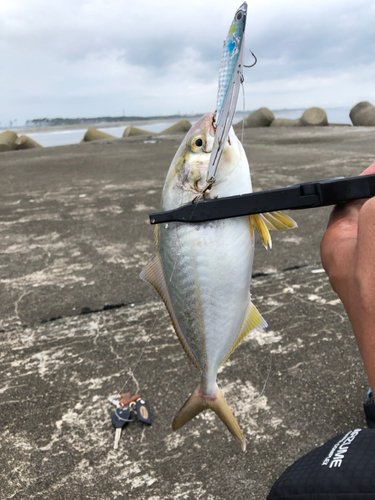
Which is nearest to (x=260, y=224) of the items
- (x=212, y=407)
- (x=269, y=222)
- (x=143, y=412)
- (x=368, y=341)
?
(x=269, y=222)

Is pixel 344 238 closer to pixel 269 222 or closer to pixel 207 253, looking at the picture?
pixel 269 222

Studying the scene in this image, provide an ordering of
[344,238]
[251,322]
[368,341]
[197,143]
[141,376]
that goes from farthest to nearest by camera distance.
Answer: [141,376]
[251,322]
[197,143]
[344,238]
[368,341]

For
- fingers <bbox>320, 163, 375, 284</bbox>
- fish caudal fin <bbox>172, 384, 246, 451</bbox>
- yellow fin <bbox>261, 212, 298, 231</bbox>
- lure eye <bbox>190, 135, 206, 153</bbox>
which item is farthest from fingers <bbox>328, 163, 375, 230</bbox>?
fish caudal fin <bbox>172, 384, 246, 451</bbox>

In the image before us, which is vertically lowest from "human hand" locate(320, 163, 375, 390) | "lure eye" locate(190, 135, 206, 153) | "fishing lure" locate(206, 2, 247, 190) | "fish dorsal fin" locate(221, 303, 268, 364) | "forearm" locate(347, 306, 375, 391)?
"fish dorsal fin" locate(221, 303, 268, 364)

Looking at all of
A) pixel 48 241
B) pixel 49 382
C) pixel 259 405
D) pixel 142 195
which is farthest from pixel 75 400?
pixel 142 195

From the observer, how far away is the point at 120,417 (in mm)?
2369

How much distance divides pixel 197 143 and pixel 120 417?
6.22 feet

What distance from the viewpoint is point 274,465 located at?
6.86 feet

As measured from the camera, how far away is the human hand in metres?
0.84

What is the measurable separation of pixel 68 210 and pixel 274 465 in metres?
5.55

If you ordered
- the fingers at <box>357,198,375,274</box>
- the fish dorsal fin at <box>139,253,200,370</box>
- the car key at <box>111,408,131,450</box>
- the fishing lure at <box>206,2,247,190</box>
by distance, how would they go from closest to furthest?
the fishing lure at <box>206,2,247,190</box>
the fingers at <box>357,198,375,274</box>
the fish dorsal fin at <box>139,253,200,370</box>
the car key at <box>111,408,131,450</box>

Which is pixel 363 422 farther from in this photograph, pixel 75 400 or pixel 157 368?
pixel 75 400

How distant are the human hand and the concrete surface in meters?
1.32

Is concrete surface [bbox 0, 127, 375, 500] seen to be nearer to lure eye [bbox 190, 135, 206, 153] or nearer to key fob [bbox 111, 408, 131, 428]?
key fob [bbox 111, 408, 131, 428]
